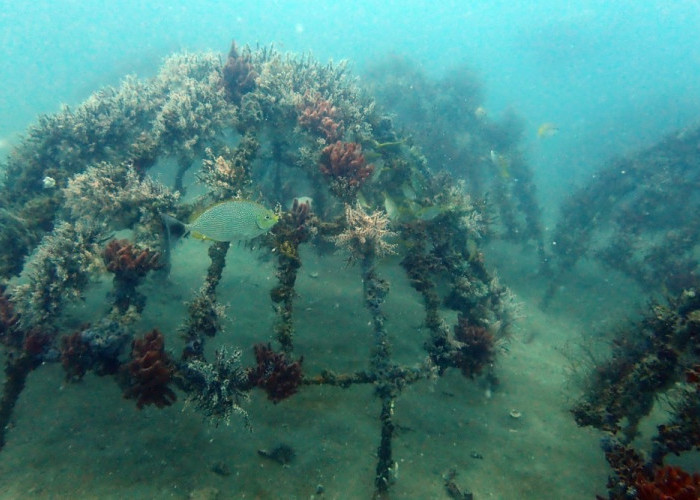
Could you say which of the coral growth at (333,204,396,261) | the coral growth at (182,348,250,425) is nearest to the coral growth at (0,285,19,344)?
the coral growth at (182,348,250,425)

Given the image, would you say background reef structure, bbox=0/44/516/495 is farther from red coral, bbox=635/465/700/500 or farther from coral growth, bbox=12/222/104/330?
red coral, bbox=635/465/700/500

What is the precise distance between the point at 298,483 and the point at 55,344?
390cm

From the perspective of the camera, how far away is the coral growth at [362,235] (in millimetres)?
5305

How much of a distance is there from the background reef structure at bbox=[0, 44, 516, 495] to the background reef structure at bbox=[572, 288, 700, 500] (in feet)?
6.01

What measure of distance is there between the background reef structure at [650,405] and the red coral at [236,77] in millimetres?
8740

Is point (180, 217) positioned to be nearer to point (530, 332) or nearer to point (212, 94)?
point (212, 94)

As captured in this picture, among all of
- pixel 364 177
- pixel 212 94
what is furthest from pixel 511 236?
pixel 212 94

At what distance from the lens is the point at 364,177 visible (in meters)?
6.17

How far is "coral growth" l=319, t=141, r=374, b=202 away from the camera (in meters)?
5.99

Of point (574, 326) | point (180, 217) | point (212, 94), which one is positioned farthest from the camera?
point (574, 326)

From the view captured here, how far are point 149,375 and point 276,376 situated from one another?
1448 millimetres

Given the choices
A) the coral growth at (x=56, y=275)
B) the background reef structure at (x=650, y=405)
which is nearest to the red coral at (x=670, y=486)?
the background reef structure at (x=650, y=405)

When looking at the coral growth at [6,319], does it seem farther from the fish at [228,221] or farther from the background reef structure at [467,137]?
the background reef structure at [467,137]

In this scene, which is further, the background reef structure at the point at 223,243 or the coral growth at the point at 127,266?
the coral growth at the point at 127,266
